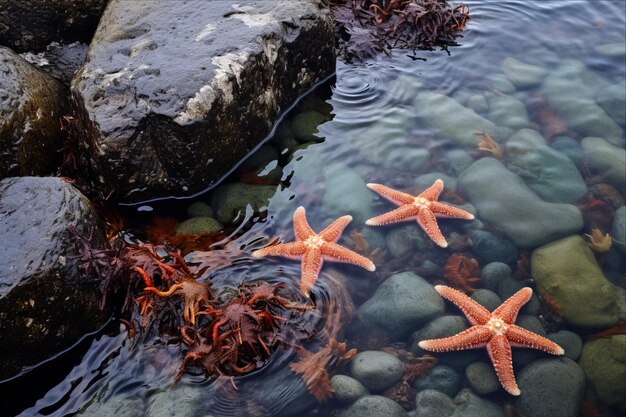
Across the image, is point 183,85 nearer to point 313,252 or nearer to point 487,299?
point 313,252

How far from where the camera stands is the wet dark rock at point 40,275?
4281mm

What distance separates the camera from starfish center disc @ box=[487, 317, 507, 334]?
5.00m

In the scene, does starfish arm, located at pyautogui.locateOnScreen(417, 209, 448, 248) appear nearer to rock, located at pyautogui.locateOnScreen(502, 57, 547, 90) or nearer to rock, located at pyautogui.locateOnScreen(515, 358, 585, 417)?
rock, located at pyautogui.locateOnScreen(515, 358, 585, 417)

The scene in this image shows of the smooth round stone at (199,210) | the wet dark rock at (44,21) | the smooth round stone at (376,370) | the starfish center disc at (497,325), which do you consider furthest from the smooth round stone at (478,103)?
the wet dark rock at (44,21)

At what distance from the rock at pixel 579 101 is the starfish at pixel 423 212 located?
8.30 feet

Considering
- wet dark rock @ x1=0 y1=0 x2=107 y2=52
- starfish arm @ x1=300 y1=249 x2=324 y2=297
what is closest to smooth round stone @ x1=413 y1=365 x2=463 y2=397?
starfish arm @ x1=300 y1=249 x2=324 y2=297

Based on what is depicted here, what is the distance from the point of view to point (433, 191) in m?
6.17

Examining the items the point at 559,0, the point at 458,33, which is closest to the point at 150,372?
the point at 458,33

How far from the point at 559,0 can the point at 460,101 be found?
3.71 meters

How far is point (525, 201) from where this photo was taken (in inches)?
245

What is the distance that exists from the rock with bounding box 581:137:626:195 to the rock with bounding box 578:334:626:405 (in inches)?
87.1

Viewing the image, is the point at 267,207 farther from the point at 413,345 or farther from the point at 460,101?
the point at 460,101

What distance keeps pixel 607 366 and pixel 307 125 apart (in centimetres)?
421

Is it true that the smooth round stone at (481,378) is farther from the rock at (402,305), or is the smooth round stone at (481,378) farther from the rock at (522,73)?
the rock at (522,73)
